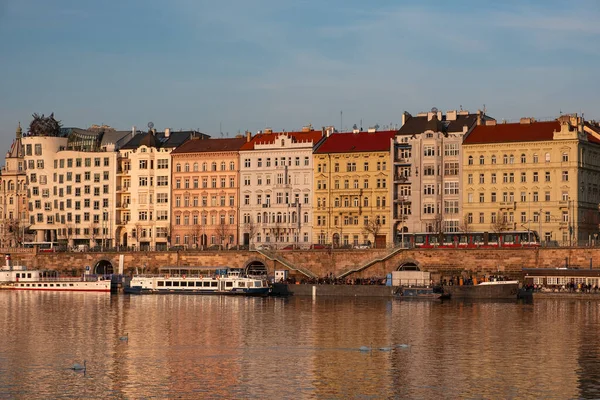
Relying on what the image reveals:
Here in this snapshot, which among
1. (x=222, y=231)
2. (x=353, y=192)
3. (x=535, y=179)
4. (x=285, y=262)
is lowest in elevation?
(x=285, y=262)

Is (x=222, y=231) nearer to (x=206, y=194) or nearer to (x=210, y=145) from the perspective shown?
(x=206, y=194)

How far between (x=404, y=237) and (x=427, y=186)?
20.5 ft

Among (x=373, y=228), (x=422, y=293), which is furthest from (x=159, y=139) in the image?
(x=422, y=293)

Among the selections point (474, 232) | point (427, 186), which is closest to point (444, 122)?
point (427, 186)

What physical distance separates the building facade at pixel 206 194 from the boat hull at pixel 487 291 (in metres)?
36.3

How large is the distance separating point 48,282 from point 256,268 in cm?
2217

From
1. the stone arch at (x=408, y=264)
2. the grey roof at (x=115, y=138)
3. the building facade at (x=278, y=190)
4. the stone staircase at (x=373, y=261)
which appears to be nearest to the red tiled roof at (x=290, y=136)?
the building facade at (x=278, y=190)

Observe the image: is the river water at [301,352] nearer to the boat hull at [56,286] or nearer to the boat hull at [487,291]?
the boat hull at [487,291]

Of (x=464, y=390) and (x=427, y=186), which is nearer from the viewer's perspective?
(x=464, y=390)

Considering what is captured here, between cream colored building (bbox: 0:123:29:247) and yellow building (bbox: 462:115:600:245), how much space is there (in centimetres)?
5944

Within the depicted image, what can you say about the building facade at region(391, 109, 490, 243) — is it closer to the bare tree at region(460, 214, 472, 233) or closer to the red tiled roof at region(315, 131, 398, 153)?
the bare tree at region(460, 214, 472, 233)

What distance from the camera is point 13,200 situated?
499ft

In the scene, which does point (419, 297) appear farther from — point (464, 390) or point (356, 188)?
point (464, 390)

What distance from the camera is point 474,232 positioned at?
11769 centimetres
